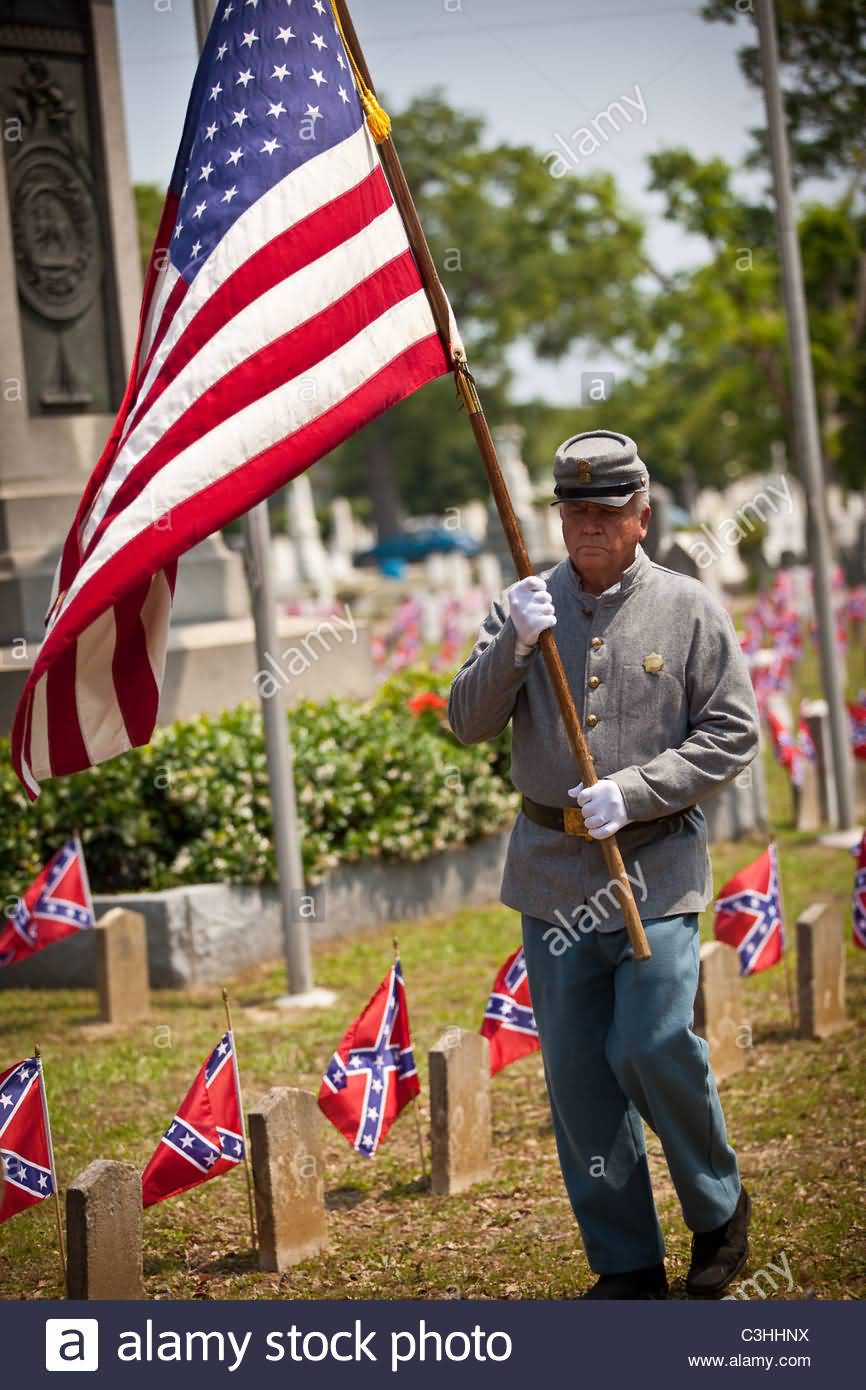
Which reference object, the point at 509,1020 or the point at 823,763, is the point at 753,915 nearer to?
the point at 509,1020

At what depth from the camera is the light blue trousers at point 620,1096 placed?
4.36 meters

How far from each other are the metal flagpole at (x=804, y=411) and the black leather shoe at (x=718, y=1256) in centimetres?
683

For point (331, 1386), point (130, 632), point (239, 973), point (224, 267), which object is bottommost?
point (331, 1386)

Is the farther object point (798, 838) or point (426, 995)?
point (798, 838)

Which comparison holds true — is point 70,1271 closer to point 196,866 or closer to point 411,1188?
point 411,1188

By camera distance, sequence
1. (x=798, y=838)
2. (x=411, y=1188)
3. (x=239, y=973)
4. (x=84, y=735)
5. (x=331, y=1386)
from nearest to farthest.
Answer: (x=331, y=1386)
(x=84, y=735)
(x=411, y=1188)
(x=239, y=973)
(x=798, y=838)

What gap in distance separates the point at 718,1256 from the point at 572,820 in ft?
3.79

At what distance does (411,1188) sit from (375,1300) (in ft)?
4.67

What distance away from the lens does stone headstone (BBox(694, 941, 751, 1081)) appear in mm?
6676

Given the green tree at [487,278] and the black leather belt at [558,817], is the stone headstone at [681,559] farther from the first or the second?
the green tree at [487,278]

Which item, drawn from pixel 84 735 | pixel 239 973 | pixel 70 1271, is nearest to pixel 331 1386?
pixel 70 1271

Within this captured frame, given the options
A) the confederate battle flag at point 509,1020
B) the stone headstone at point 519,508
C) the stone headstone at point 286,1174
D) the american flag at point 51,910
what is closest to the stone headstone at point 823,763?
the american flag at point 51,910

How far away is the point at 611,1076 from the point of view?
4500mm

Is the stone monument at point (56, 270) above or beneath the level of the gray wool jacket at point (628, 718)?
above
